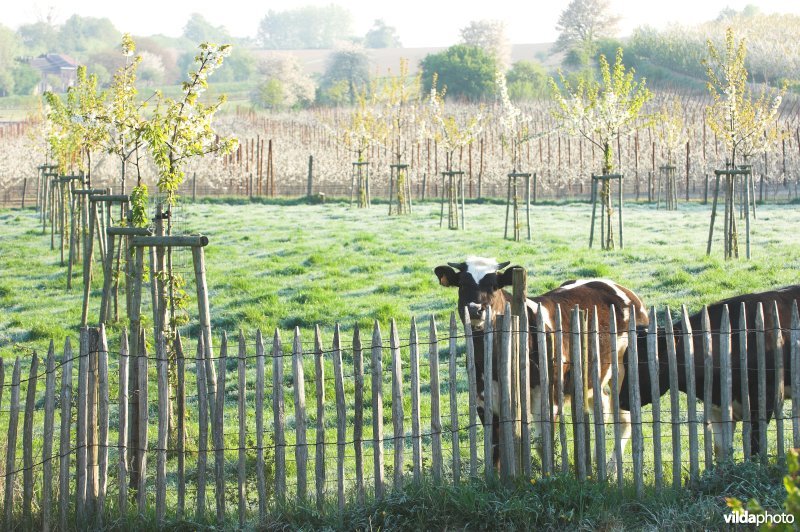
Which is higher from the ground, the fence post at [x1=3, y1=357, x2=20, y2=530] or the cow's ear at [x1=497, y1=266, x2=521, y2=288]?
the cow's ear at [x1=497, y1=266, x2=521, y2=288]

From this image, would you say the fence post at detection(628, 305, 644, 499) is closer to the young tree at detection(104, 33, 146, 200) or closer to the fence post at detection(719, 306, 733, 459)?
the fence post at detection(719, 306, 733, 459)

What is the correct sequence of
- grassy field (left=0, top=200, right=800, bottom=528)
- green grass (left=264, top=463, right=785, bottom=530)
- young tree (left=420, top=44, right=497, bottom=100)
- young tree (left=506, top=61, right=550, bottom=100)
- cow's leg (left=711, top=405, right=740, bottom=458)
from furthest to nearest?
young tree (left=420, top=44, right=497, bottom=100)
young tree (left=506, top=61, right=550, bottom=100)
cow's leg (left=711, top=405, right=740, bottom=458)
grassy field (left=0, top=200, right=800, bottom=528)
green grass (left=264, top=463, right=785, bottom=530)

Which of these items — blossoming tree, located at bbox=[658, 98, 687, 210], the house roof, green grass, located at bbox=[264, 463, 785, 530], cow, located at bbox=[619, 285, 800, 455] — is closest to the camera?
green grass, located at bbox=[264, 463, 785, 530]

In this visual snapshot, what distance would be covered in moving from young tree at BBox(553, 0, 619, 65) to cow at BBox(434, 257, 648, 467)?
102993 mm

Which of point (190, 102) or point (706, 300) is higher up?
point (190, 102)

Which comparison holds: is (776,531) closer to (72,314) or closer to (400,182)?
(72,314)

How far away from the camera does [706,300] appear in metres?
13.8

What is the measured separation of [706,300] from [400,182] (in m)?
16.2

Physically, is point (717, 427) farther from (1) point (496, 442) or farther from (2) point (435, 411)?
(2) point (435, 411)

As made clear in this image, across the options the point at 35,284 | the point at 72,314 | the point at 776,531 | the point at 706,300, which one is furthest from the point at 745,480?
the point at 35,284

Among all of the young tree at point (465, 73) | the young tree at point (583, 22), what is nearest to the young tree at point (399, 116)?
the young tree at point (465, 73)

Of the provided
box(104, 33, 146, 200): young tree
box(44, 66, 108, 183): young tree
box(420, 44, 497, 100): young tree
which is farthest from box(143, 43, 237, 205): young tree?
box(420, 44, 497, 100): young tree

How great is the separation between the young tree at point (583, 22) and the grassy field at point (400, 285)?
283 ft

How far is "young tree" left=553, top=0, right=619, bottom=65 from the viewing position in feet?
359
